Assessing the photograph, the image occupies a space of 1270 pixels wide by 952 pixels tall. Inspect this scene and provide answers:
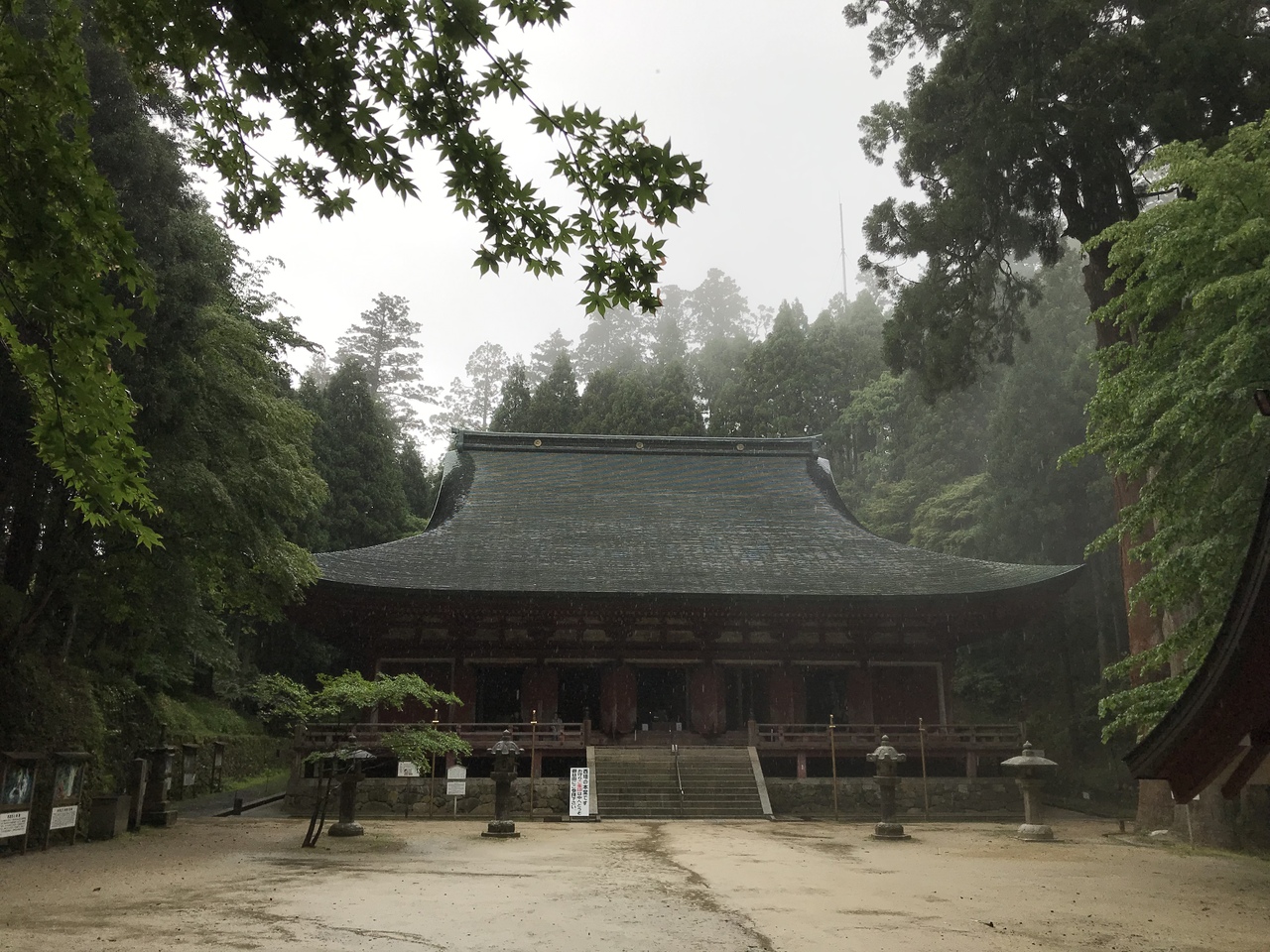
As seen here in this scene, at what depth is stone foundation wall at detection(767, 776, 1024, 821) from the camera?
16109mm

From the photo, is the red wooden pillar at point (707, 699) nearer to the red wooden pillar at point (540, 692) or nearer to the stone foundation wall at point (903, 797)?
the stone foundation wall at point (903, 797)

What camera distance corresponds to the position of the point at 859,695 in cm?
1859

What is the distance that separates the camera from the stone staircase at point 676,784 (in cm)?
1485

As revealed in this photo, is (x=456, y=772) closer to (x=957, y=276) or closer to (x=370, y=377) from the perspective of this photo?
(x=957, y=276)

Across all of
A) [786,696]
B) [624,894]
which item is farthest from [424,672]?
[624,894]

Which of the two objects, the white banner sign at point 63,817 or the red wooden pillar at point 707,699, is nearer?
the white banner sign at point 63,817

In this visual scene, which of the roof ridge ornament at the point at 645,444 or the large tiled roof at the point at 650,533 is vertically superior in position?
the roof ridge ornament at the point at 645,444

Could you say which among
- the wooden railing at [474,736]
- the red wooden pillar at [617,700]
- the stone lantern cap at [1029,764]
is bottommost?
the stone lantern cap at [1029,764]

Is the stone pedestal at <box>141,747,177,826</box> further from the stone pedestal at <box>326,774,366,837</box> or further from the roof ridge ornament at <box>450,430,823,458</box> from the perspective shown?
the roof ridge ornament at <box>450,430,823,458</box>

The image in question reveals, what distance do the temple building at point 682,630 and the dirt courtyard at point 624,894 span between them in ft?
19.5

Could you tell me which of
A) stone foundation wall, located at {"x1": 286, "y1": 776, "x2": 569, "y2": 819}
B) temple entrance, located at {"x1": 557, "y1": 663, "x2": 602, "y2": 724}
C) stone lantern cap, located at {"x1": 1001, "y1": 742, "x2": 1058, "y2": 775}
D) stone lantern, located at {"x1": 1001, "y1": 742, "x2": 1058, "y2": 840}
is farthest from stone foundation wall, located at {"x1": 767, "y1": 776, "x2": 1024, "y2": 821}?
temple entrance, located at {"x1": 557, "y1": 663, "x2": 602, "y2": 724}

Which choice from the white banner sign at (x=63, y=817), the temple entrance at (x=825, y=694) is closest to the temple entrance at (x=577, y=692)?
the temple entrance at (x=825, y=694)

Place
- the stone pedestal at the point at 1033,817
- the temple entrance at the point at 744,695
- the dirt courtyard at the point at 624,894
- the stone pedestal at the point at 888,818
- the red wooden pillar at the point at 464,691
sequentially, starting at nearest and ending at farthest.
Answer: the dirt courtyard at the point at 624,894
the stone pedestal at the point at 888,818
the stone pedestal at the point at 1033,817
the red wooden pillar at the point at 464,691
the temple entrance at the point at 744,695

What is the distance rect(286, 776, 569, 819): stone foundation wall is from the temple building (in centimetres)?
98
